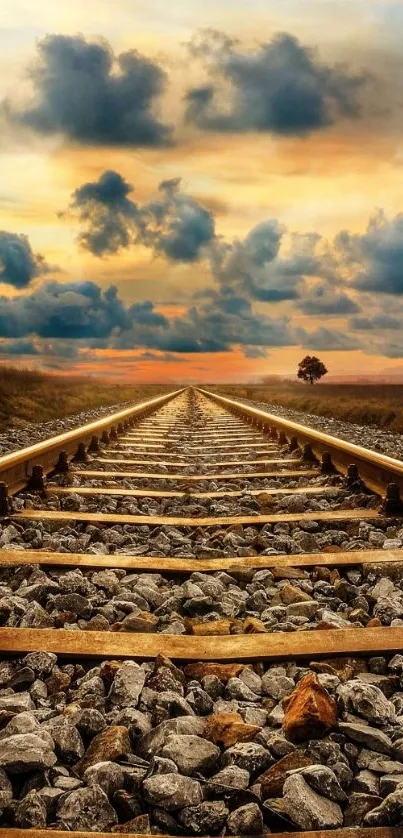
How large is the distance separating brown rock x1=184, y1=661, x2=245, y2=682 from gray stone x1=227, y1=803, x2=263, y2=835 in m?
0.66

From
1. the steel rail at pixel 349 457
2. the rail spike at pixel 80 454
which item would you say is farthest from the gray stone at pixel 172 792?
the rail spike at pixel 80 454

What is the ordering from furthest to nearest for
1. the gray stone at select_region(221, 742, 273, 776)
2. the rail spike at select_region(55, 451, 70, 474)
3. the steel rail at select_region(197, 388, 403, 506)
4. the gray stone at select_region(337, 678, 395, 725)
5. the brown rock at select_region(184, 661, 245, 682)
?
the rail spike at select_region(55, 451, 70, 474)
the steel rail at select_region(197, 388, 403, 506)
the brown rock at select_region(184, 661, 245, 682)
the gray stone at select_region(337, 678, 395, 725)
the gray stone at select_region(221, 742, 273, 776)

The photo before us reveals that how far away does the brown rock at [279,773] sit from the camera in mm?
1659

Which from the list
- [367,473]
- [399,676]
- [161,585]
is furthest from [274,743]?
[367,473]

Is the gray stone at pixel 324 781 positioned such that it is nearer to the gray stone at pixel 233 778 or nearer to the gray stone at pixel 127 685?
the gray stone at pixel 233 778

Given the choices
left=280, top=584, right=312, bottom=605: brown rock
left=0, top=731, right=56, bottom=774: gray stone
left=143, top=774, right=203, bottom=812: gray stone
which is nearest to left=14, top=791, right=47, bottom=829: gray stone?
left=0, top=731, right=56, bottom=774: gray stone

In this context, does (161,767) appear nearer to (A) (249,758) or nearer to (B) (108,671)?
(A) (249,758)

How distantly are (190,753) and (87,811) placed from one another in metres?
0.30

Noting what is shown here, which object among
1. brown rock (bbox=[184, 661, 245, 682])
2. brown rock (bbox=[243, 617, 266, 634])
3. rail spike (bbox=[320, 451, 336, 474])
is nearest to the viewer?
brown rock (bbox=[184, 661, 245, 682])

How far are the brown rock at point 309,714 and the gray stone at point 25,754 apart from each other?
0.62 m

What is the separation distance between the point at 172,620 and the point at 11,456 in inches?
117

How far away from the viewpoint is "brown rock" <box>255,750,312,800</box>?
166 centimetres

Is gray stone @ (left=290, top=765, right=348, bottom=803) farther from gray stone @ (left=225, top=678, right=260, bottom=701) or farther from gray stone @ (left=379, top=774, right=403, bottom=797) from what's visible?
gray stone @ (left=225, top=678, right=260, bottom=701)

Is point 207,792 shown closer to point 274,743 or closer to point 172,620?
point 274,743
